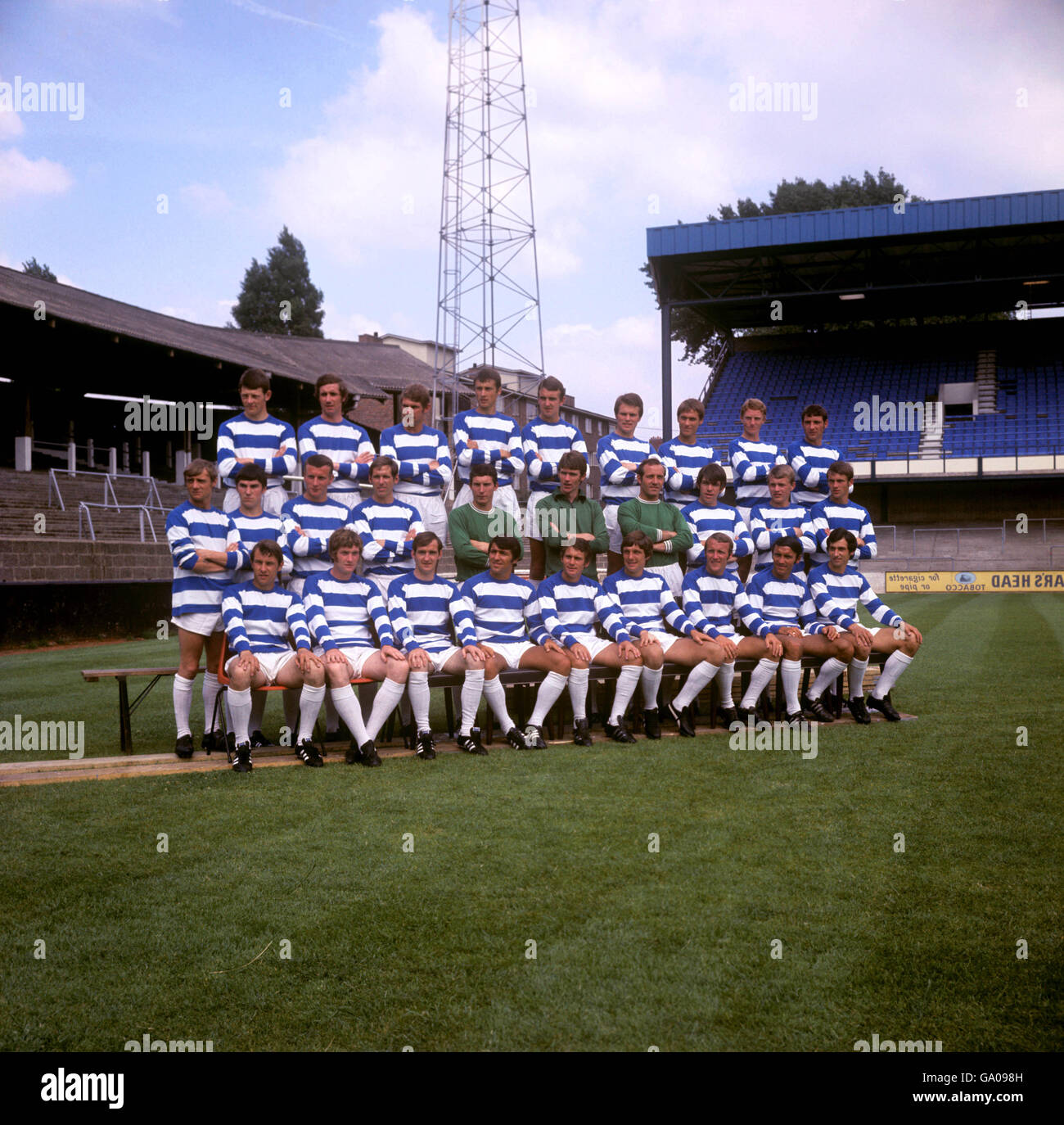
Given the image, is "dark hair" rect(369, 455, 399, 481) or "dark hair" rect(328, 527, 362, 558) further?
"dark hair" rect(369, 455, 399, 481)

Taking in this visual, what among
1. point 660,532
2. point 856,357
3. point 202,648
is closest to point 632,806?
point 660,532

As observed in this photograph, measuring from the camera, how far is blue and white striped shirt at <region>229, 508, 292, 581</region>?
6.31 meters

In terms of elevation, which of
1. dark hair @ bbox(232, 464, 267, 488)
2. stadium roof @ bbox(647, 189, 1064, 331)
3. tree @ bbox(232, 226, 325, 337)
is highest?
tree @ bbox(232, 226, 325, 337)

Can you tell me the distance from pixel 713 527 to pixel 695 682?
1311 mm

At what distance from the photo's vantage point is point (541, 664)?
6.50 meters

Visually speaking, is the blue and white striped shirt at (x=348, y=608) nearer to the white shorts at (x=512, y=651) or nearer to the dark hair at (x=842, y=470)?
the white shorts at (x=512, y=651)

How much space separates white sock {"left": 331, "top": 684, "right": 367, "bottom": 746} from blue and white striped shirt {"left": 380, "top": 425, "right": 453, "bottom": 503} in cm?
186

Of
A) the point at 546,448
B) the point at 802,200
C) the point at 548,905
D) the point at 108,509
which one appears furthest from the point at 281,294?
the point at 548,905

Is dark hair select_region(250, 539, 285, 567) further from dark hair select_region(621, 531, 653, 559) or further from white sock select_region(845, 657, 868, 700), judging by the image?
white sock select_region(845, 657, 868, 700)

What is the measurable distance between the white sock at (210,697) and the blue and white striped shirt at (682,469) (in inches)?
144

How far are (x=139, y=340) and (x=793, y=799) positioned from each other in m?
17.9

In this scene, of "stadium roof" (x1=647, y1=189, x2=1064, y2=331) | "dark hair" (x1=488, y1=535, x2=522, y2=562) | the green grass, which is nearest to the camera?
the green grass

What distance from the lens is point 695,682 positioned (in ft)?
22.7

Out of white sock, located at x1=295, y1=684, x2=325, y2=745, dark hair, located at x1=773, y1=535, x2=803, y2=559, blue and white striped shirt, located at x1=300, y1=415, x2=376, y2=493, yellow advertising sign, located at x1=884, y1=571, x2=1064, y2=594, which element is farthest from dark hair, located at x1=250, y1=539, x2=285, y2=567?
yellow advertising sign, located at x1=884, y1=571, x2=1064, y2=594
